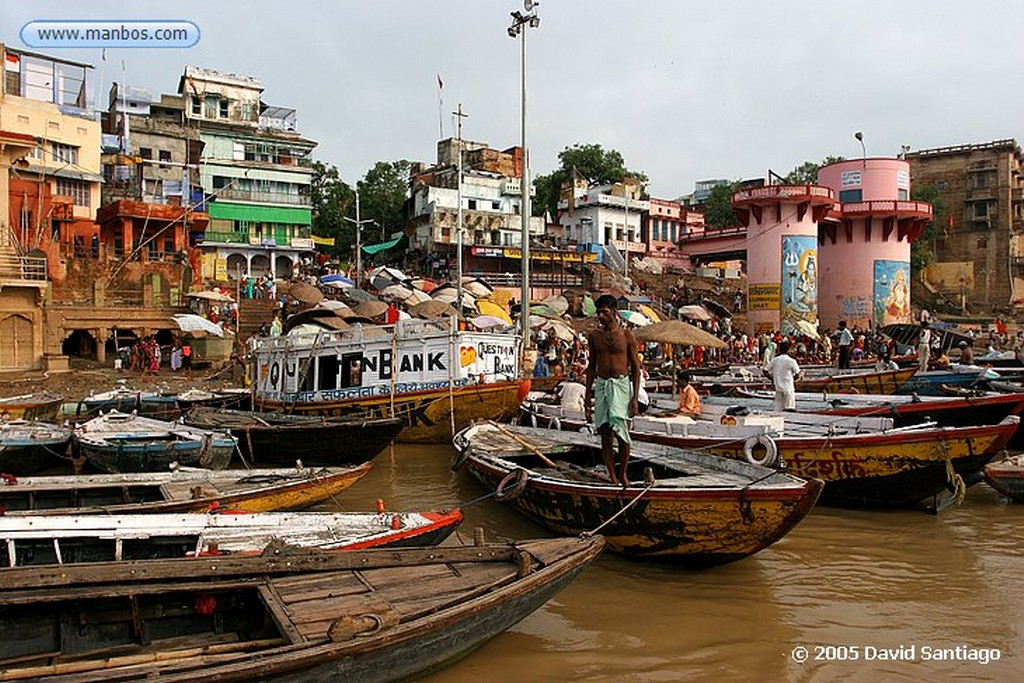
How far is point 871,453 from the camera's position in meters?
10.1

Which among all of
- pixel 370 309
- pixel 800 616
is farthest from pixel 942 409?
pixel 370 309

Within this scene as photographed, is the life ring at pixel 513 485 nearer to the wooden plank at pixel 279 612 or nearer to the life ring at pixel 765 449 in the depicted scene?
the life ring at pixel 765 449

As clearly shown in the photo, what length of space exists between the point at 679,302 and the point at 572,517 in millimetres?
37503

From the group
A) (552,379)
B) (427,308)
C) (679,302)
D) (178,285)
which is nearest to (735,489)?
(552,379)

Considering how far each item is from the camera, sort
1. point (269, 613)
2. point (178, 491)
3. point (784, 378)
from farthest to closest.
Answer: point (784, 378)
point (178, 491)
point (269, 613)

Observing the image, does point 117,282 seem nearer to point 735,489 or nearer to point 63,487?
point 63,487

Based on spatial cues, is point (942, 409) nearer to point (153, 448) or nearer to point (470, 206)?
point (153, 448)

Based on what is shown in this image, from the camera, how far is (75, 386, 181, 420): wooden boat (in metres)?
18.7

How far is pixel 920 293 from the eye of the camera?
54469 mm

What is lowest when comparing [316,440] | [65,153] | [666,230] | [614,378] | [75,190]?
[316,440]

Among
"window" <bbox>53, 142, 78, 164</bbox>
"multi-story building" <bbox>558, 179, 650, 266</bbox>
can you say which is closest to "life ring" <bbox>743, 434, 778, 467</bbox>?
"window" <bbox>53, 142, 78, 164</bbox>

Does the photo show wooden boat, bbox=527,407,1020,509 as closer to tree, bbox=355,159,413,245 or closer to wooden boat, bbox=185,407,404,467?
wooden boat, bbox=185,407,404,467

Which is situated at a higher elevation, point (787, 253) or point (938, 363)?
point (787, 253)

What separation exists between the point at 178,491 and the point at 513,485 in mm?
3932
